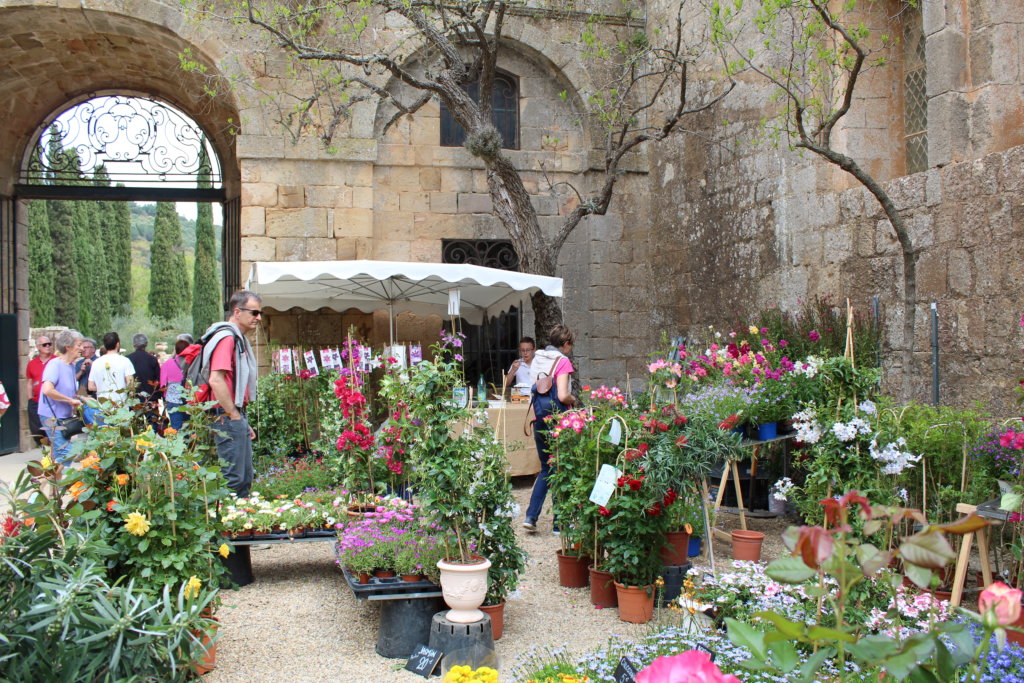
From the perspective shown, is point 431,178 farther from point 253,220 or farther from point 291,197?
point 253,220

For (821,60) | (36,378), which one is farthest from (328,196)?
(821,60)

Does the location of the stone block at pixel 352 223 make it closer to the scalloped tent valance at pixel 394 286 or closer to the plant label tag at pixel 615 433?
the scalloped tent valance at pixel 394 286

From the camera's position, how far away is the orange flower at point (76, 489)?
3258 millimetres

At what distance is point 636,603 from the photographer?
4176mm

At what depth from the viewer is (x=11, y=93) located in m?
10.2

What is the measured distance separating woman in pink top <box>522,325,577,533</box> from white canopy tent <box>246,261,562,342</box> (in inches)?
47.5

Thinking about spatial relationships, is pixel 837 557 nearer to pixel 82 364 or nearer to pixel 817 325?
pixel 817 325

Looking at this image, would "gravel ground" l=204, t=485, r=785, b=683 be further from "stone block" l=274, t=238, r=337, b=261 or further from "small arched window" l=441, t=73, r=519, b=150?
"small arched window" l=441, t=73, r=519, b=150

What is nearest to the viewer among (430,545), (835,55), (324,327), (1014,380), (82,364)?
(430,545)

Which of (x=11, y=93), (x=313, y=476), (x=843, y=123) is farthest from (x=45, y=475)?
(x=11, y=93)

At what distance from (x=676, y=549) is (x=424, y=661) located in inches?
70.0

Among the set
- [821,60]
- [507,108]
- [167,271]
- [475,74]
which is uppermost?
[167,271]

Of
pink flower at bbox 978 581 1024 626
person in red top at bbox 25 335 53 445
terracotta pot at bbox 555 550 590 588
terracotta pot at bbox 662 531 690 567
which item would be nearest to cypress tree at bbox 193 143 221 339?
person in red top at bbox 25 335 53 445

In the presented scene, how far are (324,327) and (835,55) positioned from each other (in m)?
5.69
